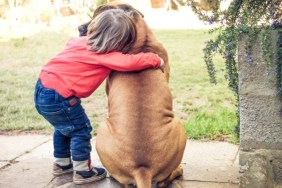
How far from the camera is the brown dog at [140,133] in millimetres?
3303

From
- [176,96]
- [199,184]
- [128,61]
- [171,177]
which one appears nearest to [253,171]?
[199,184]

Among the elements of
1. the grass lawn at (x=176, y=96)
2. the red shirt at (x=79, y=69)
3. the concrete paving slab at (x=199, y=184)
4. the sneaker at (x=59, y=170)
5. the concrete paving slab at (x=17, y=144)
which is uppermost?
the red shirt at (x=79, y=69)

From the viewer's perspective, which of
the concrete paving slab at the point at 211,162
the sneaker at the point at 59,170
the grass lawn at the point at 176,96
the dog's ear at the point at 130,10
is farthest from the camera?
the grass lawn at the point at 176,96

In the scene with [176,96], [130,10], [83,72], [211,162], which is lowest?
[176,96]

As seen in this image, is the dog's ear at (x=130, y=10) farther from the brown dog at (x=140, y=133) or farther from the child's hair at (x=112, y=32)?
the brown dog at (x=140, y=133)

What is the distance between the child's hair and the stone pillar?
0.86 metres

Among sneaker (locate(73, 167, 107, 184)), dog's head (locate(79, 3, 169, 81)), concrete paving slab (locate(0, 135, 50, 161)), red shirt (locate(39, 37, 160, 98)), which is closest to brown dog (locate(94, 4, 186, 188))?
red shirt (locate(39, 37, 160, 98))

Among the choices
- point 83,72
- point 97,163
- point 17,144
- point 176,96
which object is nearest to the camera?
point 83,72

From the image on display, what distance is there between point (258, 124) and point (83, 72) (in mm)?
1391

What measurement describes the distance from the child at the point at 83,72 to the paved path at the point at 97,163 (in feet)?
1.19

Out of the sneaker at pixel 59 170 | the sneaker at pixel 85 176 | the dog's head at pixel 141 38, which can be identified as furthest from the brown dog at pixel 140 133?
the sneaker at pixel 59 170

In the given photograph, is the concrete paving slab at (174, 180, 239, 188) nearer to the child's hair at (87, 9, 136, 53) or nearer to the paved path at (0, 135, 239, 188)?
the paved path at (0, 135, 239, 188)

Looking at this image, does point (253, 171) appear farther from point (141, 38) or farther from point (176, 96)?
point (176, 96)

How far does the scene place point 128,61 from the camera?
3459mm
